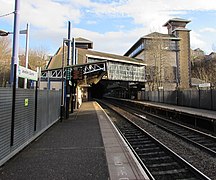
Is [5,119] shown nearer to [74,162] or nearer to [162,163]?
[74,162]

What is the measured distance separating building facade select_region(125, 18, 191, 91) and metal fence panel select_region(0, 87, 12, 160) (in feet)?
153

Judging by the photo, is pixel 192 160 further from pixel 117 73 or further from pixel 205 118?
pixel 117 73

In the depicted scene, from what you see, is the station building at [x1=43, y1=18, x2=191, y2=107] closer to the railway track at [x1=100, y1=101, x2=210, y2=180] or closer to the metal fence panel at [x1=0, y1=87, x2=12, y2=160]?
the railway track at [x1=100, y1=101, x2=210, y2=180]

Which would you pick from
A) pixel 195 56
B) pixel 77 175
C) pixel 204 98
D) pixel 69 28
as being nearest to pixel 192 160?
pixel 77 175

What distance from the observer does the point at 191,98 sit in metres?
26.0

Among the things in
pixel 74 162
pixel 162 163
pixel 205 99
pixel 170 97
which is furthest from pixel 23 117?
pixel 170 97

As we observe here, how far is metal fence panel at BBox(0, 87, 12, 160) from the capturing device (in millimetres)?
5672

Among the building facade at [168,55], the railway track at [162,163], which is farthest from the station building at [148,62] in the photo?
the railway track at [162,163]

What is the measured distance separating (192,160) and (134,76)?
169 ft

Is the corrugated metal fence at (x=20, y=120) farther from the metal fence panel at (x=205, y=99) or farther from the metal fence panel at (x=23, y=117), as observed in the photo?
the metal fence panel at (x=205, y=99)

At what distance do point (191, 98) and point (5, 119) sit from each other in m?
23.4

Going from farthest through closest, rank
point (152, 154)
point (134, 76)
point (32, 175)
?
point (134, 76) → point (152, 154) → point (32, 175)

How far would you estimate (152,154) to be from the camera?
320 inches

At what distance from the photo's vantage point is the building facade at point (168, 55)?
52.7m
